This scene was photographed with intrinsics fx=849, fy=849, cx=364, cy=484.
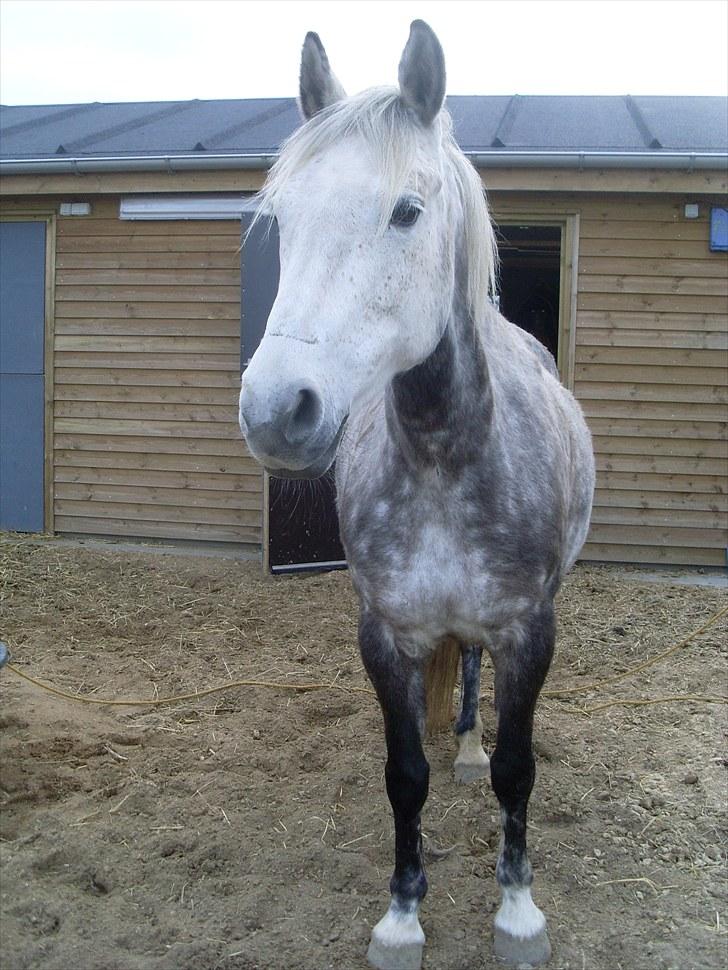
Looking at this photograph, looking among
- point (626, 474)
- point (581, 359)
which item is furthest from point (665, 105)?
point (626, 474)

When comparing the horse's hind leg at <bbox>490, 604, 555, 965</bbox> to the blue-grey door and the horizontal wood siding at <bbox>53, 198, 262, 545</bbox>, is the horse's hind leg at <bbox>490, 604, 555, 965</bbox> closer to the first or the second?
the horizontal wood siding at <bbox>53, 198, 262, 545</bbox>

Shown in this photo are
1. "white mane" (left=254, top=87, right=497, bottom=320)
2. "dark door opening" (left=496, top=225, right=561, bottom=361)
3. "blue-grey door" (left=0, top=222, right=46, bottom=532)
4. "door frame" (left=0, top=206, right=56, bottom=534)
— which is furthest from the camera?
"dark door opening" (left=496, top=225, right=561, bottom=361)

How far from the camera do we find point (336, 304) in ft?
5.49

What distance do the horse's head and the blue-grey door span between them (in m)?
6.40

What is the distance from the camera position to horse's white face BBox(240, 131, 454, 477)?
1.55 meters

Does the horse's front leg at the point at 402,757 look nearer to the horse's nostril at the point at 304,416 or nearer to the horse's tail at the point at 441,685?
the horse's tail at the point at 441,685

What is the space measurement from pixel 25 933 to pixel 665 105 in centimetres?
897

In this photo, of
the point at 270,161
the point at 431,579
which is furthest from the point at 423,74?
the point at 270,161

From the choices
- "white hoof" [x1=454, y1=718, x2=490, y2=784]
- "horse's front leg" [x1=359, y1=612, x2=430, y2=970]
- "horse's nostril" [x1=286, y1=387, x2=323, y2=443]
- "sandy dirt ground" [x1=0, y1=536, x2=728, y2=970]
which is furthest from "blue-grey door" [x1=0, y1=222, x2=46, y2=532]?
"horse's nostril" [x1=286, y1=387, x2=323, y2=443]

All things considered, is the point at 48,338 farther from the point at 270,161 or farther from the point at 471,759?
the point at 471,759

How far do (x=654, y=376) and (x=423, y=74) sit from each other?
543 centimetres

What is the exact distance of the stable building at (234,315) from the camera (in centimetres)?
662

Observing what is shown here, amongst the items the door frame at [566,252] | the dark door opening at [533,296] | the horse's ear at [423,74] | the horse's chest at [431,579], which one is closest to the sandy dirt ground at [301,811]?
the horse's chest at [431,579]

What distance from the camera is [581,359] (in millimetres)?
6883
